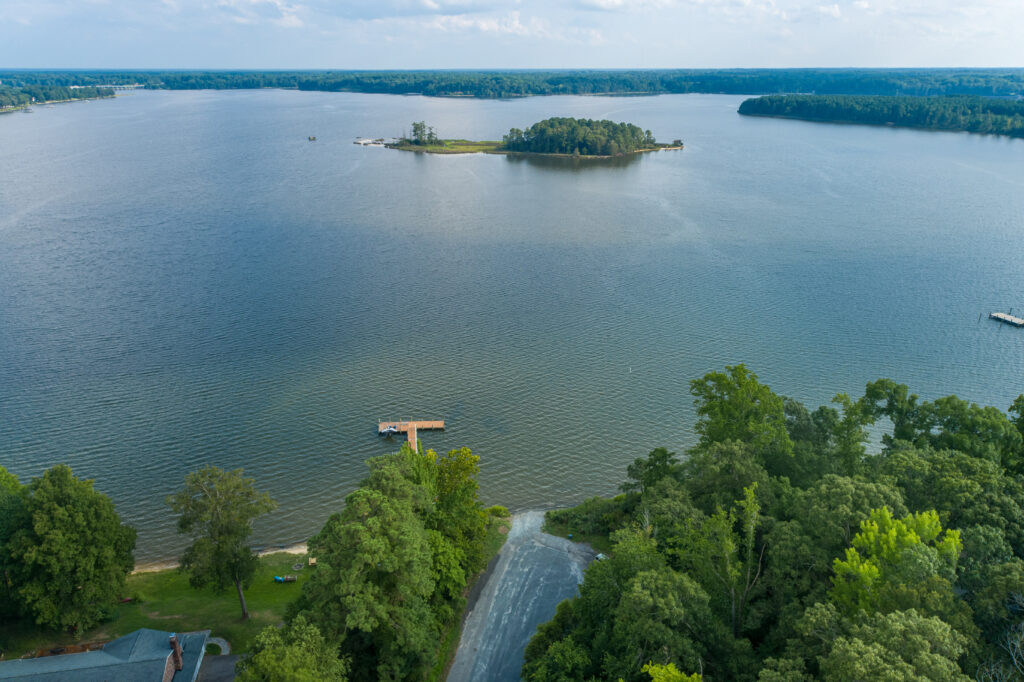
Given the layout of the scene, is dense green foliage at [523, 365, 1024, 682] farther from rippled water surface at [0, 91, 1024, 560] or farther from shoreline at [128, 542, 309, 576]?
shoreline at [128, 542, 309, 576]

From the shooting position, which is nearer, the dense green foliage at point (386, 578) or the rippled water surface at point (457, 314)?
the dense green foliage at point (386, 578)

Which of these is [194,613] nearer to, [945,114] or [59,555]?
[59,555]

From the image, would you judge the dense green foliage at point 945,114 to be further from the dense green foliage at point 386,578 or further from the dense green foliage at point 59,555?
the dense green foliage at point 59,555

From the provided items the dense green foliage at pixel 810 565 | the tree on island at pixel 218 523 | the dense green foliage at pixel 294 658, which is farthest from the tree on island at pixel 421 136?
the dense green foliage at pixel 294 658

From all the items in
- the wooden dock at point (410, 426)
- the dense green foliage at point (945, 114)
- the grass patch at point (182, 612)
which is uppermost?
the dense green foliage at point (945, 114)

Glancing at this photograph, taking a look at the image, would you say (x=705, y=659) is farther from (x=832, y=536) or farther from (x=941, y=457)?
(x=941, y=457)

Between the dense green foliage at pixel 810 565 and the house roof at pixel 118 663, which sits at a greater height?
the dense green foliage at pixel 810 565
